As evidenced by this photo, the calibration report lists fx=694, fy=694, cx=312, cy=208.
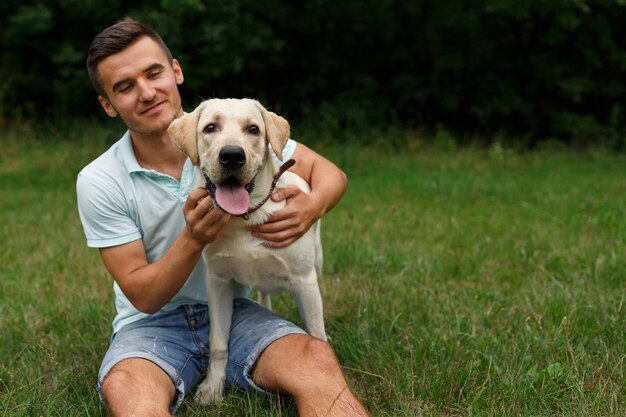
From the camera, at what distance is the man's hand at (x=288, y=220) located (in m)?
2.76

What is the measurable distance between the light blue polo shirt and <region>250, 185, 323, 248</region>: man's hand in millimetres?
234

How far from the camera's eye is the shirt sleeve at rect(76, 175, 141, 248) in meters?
2.88

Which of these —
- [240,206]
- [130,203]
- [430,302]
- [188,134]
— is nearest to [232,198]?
[240,206]

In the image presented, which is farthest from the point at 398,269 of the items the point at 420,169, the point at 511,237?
the point at 420,169

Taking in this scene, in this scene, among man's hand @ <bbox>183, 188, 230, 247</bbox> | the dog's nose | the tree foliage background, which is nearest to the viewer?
the dog's nose

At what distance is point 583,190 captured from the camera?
7.35 m

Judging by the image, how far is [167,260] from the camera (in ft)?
8.86

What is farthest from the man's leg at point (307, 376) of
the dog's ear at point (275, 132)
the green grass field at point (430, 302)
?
the dog's ear at point (275, 132)

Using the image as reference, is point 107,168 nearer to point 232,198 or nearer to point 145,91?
point 145,91

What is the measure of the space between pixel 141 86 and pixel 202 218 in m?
0.68

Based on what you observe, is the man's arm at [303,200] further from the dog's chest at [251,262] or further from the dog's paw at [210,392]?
the dog's paw at [210,392]

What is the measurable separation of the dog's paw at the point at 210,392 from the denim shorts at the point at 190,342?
5 cm

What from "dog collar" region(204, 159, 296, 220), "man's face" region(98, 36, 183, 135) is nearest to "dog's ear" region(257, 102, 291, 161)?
"dog collar" region(204, 159, 296, 220)

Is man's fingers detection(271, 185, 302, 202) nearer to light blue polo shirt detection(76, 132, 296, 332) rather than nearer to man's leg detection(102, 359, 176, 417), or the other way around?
light blue polo shirt detection(76, 132, 296, 332)
